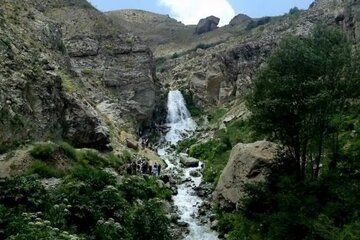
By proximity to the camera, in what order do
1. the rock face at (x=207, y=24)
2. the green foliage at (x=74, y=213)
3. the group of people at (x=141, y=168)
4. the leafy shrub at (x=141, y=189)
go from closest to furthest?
the green foliage at (x=74, y=213), the leafy shrub at (x=141, y=189), the group of people at (x=141, y=168), the rock face at (x=207, y=24)

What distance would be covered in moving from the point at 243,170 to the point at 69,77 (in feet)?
88.5

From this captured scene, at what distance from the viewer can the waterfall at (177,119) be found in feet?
219

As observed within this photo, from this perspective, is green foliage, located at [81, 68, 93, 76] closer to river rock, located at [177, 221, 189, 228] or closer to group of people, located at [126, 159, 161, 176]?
group of people, located at [126, 159, 161, 176]

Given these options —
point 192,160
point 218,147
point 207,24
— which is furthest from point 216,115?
point 207,24

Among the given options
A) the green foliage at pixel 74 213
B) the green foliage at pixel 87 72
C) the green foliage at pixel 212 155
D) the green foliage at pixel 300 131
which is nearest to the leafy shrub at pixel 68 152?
the green foliage at pixel 74 213

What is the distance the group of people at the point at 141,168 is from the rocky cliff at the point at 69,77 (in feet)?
10.9

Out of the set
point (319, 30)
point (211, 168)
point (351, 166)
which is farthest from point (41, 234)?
point (211, 168)

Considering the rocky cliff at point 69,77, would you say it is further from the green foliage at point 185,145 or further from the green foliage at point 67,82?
the green foliage at point 185,145

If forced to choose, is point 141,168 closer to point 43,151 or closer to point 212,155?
point 212,155

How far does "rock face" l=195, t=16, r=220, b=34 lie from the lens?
592ft

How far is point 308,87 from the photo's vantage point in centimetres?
2625

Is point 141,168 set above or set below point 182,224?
above

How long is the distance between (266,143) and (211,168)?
9.79 m

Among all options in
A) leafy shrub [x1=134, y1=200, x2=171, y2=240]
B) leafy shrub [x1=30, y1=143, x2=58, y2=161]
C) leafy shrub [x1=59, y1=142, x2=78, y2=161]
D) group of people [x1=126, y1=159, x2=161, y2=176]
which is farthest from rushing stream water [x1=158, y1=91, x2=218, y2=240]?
leafy shrub [x1=30, y1=143, x2=58, y2=161]
